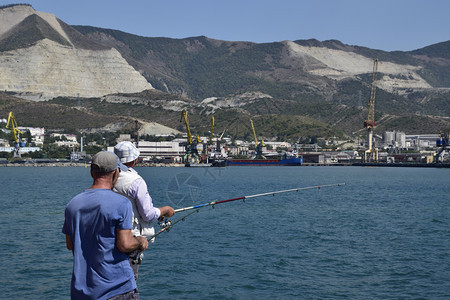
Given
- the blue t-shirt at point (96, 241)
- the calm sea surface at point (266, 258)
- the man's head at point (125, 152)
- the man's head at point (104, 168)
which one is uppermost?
the man's head at point (125, 152)

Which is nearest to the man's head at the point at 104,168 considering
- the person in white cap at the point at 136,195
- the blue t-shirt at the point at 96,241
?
the blue t-shirt at the point at 96,241

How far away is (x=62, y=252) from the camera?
24.5 m

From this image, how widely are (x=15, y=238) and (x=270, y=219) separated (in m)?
16.0

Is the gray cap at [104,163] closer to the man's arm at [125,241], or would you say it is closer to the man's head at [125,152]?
the man's arm at [125,241]

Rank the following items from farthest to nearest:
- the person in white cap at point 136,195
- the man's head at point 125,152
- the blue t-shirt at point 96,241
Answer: the man's head at point 125,152 → the person in white cap at point 136,195 → the blue t-shirt at point 96,241

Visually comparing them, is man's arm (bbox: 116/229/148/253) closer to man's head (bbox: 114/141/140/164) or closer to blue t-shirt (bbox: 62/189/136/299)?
blue t-shirt (bbox: 62/189/136/299)

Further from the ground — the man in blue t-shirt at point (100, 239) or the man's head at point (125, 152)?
the man's head at point (125, 152)

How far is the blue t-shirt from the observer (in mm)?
6711

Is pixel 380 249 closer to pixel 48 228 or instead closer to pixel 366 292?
pixel 366 292

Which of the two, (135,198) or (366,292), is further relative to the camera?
(366,292)

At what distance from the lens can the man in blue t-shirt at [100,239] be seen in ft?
22.0

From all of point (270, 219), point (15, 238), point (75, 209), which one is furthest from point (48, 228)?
point (75, 209)

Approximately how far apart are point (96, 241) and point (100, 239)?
0.20 ft

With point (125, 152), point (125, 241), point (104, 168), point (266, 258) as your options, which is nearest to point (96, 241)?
point (125, 241)
